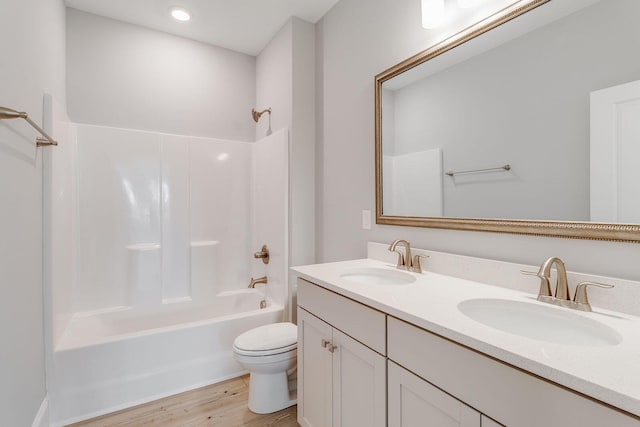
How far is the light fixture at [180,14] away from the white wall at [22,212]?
741mm

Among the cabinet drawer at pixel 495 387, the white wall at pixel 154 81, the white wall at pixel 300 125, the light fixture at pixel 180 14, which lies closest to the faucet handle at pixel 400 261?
the cabinet drawer at pixel 495 387

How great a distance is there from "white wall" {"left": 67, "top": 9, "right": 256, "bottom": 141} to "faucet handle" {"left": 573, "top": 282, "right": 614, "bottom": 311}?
269 centimetres

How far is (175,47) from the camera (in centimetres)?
260

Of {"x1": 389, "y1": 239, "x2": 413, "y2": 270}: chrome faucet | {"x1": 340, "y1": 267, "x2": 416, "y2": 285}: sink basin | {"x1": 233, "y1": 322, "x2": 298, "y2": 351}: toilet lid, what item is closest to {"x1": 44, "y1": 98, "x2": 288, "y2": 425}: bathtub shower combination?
{"x1": 233, "y1": 322, "x2": 298, "y2": 351}: toilet lid

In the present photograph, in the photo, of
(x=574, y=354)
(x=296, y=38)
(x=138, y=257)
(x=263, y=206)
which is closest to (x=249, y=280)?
(x=263, y=206)

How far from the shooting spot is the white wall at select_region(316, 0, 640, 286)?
3.94 feet

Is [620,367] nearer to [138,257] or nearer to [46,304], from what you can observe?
[46,304]

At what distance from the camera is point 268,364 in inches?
67.6

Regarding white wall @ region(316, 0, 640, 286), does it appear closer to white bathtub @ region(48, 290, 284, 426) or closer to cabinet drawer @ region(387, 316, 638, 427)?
cabinet drawer @ region(387, 316, 638, 427)

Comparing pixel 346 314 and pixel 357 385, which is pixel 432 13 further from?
pixel 357 385

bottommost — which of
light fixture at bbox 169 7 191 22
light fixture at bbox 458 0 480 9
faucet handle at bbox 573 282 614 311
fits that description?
faucet handle at bbox 573 282 614 311

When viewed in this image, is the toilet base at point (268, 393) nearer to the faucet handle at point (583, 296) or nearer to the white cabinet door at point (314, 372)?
the white cabinet door at point (314, 372)

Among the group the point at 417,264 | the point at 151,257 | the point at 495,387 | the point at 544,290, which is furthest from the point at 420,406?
the point at 151,257

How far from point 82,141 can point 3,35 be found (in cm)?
119
